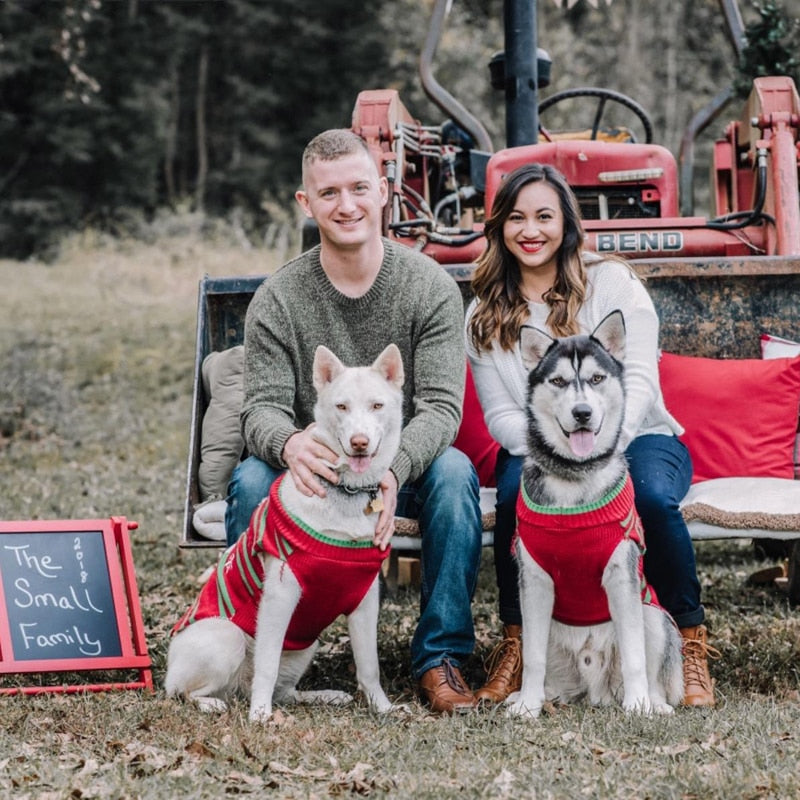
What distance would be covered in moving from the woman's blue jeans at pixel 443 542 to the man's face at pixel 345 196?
28.6 inches

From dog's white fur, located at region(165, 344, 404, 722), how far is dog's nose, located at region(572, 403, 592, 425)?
0.49 metres

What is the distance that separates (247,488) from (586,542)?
1.04 metres

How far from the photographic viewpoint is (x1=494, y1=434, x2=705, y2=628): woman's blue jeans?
3.57 metres

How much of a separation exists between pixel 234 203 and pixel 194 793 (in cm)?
2230

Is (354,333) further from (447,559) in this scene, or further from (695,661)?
(695,661)

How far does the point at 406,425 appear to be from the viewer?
3.66 metres

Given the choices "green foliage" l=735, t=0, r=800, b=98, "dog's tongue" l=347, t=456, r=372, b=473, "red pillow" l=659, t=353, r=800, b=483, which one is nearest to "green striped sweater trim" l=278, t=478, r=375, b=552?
"dog's tongue" l=347, t=456, r=372, b=473

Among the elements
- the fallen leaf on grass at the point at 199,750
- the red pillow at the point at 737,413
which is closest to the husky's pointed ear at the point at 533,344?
the red pillow at the point at 737,413

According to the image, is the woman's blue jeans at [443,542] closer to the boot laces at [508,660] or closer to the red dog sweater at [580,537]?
the boot laces at [508,660]

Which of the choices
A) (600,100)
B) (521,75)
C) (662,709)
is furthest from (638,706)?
(600,100)

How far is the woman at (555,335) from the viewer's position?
3.59m

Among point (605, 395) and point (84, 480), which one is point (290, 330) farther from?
point (84, 480)

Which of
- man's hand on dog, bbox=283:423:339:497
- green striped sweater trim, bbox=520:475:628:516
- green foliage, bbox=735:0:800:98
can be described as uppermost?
green foliage, bbox=735:0:800:98

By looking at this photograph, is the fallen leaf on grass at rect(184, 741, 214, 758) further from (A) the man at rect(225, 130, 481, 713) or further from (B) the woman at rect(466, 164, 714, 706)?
(B) the woman at rect(466, 164, 714, 706)
